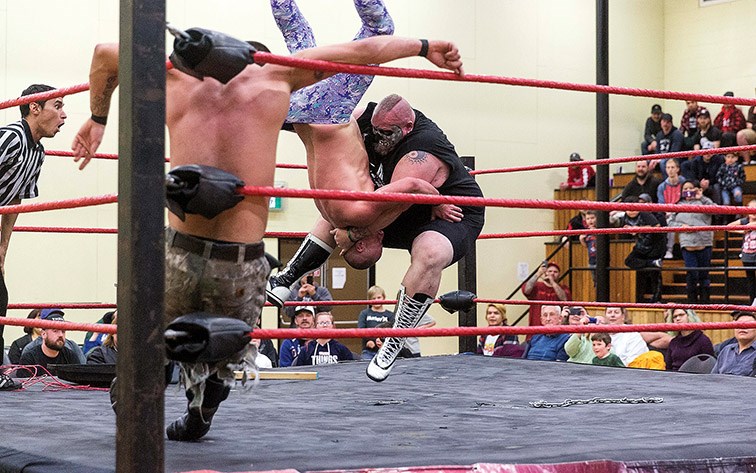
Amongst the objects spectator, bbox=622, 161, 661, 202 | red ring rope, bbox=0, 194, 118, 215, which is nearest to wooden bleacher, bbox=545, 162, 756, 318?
spectator, bbox=622, 161, 661, 202

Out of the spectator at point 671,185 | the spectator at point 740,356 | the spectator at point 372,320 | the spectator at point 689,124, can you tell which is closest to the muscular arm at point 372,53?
the spectator at point 740,356

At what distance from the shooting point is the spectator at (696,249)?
8.73 meters

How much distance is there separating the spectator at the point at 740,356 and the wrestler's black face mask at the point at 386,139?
2.05 meters

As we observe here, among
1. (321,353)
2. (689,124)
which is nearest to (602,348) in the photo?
(321,353)

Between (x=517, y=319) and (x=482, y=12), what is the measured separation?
3.06 meters

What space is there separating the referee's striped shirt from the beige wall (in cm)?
352

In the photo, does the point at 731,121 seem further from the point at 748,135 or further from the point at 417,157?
the point at 417,157

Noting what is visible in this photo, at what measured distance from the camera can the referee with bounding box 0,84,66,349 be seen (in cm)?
352

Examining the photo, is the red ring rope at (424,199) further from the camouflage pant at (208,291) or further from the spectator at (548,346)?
the spectator at (548,346)

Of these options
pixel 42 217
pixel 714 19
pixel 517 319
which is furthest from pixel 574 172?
pixel 42 217

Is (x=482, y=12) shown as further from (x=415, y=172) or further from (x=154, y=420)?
(x=154, y=420)

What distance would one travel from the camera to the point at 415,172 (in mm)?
3121

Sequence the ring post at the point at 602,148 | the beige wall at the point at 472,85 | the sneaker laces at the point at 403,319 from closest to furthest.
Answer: the sneaker laces at the point at 403,319 → the beige wall at the point at 472,85 → the ring post at the point at 602,148

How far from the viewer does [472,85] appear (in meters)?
10.0
